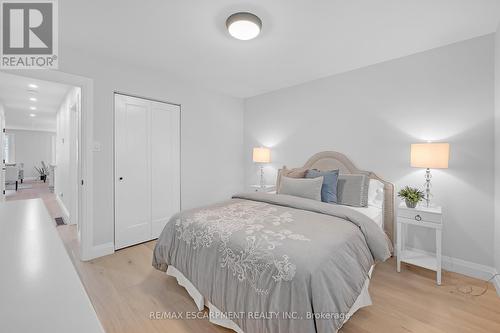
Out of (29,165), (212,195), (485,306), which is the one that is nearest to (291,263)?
(485,306)

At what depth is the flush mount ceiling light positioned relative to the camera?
1.92 meters

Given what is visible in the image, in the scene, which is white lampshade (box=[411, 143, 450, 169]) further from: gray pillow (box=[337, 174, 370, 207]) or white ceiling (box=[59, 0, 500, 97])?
white ceiling (box=[59, 0, 500, 97])

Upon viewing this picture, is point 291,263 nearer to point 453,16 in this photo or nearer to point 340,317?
point 340,317

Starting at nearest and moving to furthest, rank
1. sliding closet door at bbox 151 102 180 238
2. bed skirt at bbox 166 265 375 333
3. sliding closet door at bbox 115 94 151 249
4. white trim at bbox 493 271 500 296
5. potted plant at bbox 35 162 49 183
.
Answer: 1. bed skirt at bbox 166 265 375 333
2. white trim at bbox 493 271 500 296
3. sliding closet door at bbox 115 94 151 249
4. sliding closet door at bbox 151 102 180 238
5. potted plant at bbox 35 162 49 183

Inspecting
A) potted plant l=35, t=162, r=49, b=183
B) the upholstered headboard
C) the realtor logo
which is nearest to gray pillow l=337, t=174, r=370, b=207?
the upholstered headboard

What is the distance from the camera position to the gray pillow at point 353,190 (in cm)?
264

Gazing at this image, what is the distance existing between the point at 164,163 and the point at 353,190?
8.78 feet

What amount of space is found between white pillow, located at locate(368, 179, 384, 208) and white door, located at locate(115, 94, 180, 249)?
2.78 m

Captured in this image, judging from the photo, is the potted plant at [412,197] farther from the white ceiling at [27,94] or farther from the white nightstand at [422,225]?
the white ceiling at [27,94]

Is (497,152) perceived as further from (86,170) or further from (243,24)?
(86,170)

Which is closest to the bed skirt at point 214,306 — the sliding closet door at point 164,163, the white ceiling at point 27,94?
the sliding closet door at point 164,163

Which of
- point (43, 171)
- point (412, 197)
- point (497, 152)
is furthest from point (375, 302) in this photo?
point (43, 171)

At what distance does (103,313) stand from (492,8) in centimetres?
405

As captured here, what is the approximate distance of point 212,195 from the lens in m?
4.11
